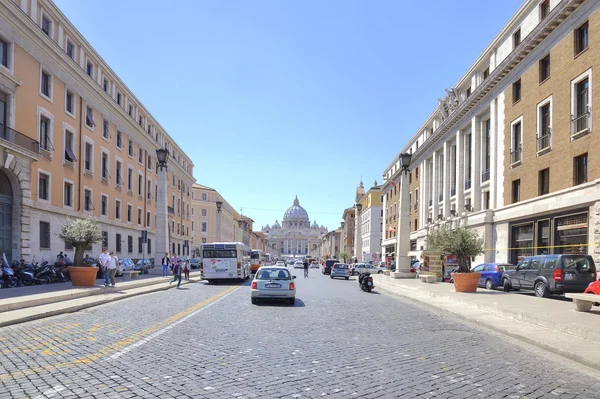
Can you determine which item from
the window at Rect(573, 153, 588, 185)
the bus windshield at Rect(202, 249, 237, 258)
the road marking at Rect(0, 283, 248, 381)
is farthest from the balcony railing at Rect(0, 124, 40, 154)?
the window at Rect(573, 153, 588, 185)

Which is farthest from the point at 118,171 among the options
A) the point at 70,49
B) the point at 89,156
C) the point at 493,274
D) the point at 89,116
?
the point at 493,274

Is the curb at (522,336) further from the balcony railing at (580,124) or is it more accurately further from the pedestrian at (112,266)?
the pedestrian at (112,266)

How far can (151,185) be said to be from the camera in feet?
177

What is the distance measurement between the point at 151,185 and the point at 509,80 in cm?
3877

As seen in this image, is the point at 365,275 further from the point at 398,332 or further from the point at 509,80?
the point at 509,80

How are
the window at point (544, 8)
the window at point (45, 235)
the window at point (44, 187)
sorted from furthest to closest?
the window at point (44, 187) → the window at point (45, 235) → the window at point (544, 8)

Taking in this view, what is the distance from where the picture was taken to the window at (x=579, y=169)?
22.5m

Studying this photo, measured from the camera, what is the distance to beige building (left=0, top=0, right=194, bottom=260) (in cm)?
2497

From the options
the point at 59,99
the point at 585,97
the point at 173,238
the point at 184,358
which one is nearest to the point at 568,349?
the point at 184,358

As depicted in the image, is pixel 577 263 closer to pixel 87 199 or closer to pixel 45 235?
pixel 45 235

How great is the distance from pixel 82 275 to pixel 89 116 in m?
19.8

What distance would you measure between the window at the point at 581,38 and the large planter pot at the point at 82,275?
80.6ft

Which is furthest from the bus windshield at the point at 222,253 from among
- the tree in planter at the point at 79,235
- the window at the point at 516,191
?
the window at the point at 516,191

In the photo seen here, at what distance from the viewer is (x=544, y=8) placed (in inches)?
1054
